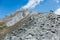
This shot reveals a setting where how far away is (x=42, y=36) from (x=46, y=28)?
1659 millimetres

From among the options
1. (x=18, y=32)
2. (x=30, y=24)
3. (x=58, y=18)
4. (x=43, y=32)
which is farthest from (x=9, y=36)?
(x=58, y=18)

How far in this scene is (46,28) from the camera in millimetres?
31219

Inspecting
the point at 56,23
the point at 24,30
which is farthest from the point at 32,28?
the point at 56,23

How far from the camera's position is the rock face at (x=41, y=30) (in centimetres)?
3027

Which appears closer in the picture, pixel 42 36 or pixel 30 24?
pixel 42 36

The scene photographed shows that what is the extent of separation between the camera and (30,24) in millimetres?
33969

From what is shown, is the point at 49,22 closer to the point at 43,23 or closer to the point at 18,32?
the point at 43,23

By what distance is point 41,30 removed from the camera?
31.2 metres

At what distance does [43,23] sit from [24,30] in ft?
10.3

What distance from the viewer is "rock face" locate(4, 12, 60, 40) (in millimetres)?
30270

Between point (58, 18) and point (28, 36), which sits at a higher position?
point (58, 18)

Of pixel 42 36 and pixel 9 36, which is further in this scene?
pixel 9 36

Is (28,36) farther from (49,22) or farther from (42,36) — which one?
(49,22)

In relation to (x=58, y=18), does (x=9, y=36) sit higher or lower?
lower
